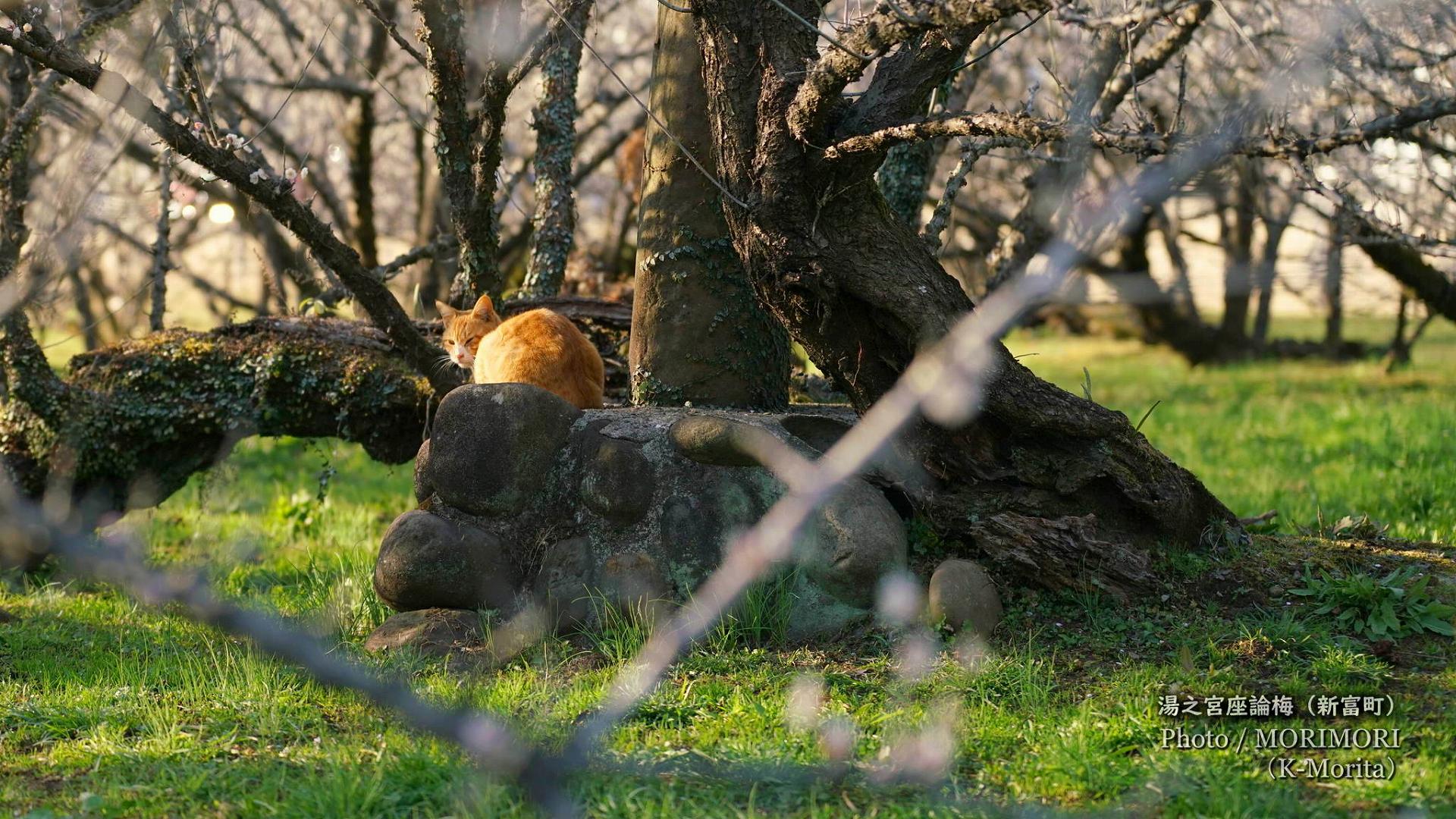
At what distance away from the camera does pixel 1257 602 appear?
4648 mm

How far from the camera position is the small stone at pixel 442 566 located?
491 centimetres

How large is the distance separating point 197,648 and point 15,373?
242 cm

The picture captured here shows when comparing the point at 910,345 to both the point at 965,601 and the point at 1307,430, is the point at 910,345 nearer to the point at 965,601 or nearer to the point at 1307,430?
the point at 965,601

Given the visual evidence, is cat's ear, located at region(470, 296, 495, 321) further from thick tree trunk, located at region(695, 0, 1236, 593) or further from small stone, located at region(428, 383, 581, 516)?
thick tree trunk, located at region(695, 0, 1236, 593)

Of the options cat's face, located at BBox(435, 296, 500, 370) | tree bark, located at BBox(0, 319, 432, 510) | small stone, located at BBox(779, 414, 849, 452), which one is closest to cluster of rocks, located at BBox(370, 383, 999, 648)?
small stone, located at BBox(779, 414, 849, 452)

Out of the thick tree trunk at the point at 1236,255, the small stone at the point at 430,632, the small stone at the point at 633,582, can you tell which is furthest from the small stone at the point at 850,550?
the thick tree trunk at the point at 1236,255

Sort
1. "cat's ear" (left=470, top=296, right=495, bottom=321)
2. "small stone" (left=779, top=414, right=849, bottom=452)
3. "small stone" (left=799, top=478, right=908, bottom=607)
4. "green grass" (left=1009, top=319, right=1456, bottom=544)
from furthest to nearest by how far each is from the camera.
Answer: "green grass" (left=1009, top=319, right=1456, bottom=544) < "cat's ear" (left=470, top=296, right=495, bottom=321) < "small stone" (left=779, top=414, right=849, bottom=452) < "small stone" (left=799, top=478, right=908, bottom=607)

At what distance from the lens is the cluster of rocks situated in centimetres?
484

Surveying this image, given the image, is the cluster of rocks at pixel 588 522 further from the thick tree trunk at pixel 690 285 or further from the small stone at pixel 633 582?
the thick tree trunk at pixel 690 285

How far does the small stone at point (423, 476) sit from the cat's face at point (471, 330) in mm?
1046

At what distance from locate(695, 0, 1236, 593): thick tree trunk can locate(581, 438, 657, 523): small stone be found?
920mm

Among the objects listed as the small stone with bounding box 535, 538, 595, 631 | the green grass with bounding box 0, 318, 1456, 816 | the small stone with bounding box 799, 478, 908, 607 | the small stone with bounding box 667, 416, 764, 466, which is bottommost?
the green grass with bounding box 0, 318, 1456, 816

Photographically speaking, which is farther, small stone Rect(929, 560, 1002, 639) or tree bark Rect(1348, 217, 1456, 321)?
tree bark Rect(1348, 217, 1456, 321)

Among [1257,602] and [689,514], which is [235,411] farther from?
[1257,602]
